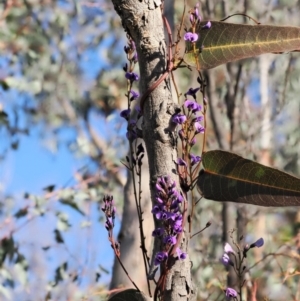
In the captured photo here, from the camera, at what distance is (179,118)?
931mm

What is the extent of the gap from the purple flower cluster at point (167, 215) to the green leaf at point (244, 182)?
8cm

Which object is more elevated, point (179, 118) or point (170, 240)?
point (179, 118)

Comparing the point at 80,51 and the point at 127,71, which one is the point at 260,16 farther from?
the point at 80,51

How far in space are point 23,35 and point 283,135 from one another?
2.29 meters

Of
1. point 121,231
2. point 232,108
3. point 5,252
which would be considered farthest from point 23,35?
point 121,231

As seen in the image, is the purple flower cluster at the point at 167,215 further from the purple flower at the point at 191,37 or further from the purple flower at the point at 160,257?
the purple flower at the point at 191,37

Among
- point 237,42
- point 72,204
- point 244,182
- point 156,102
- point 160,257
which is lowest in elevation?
point 160,257

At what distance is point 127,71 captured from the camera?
1.08 metres

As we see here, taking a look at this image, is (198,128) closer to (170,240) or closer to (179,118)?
(179,118)

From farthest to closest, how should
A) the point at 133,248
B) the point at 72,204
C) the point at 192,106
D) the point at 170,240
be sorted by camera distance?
the point at 72,204 → the point at 133,248 → the point at 192,106 → the point at 170,240

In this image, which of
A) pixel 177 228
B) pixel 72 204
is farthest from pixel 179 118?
pixel 72 204

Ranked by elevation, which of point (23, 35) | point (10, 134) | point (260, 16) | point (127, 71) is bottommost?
point (127, 71)

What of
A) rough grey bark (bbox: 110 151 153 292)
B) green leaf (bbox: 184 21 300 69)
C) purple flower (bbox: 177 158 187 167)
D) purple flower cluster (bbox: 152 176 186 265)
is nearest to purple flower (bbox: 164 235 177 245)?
purple flower cluster (bbox: 152 176 186 265)

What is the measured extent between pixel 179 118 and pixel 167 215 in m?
0.14
